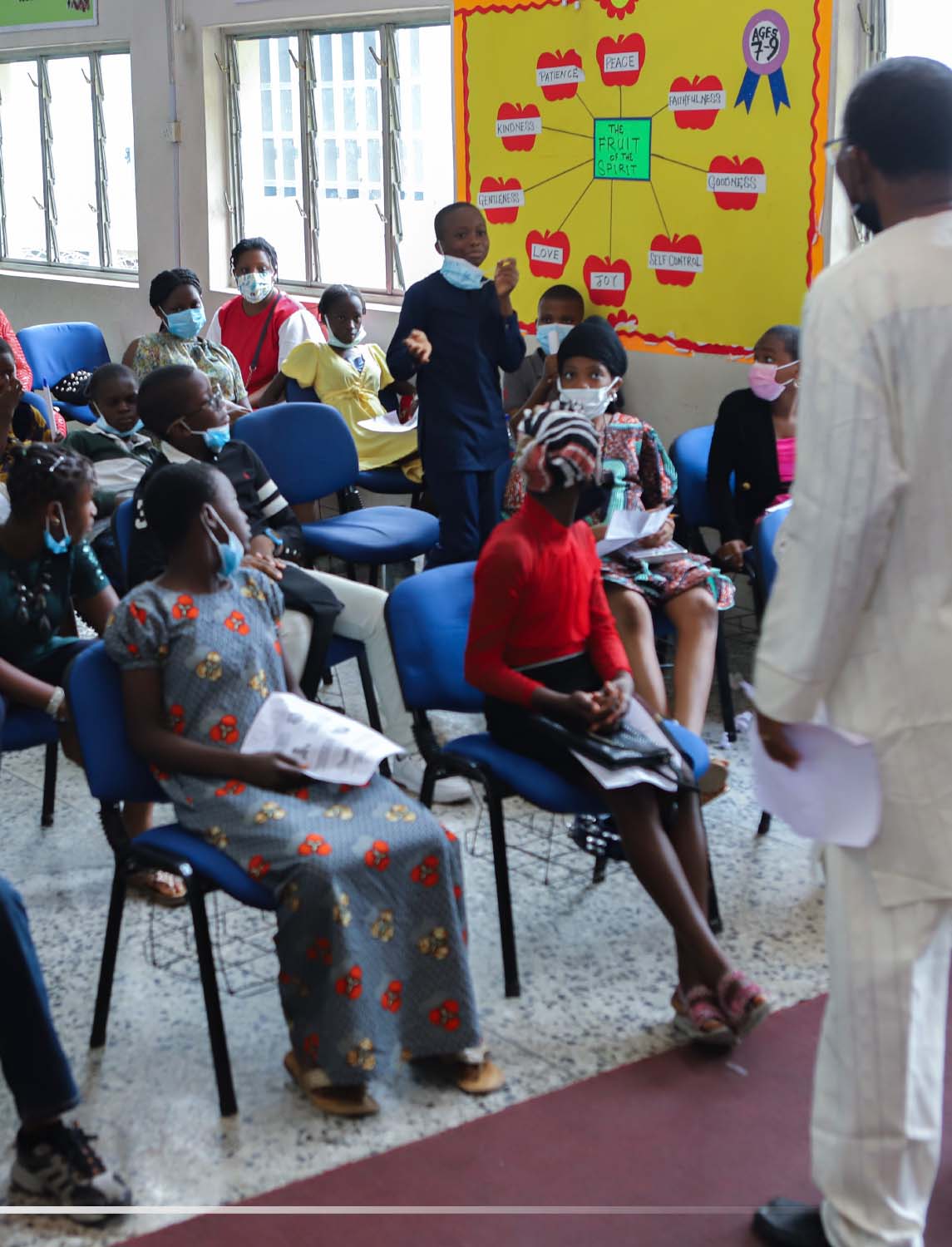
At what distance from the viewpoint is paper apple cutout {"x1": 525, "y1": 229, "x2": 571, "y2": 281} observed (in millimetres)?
5742

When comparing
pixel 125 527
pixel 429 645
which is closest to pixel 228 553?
pixel 429 645

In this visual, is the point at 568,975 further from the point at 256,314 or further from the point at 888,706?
the point at 256,314

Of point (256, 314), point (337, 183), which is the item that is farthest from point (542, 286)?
point (337, 183)

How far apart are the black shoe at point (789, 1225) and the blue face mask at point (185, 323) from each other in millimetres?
3843

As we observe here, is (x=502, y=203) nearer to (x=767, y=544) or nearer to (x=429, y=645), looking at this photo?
(x=767, y=544)

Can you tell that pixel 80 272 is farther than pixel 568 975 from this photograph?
Yes

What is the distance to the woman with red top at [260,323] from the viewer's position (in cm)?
598

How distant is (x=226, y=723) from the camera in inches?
102

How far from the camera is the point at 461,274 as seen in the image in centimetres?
478

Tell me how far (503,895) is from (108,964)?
0.74 m

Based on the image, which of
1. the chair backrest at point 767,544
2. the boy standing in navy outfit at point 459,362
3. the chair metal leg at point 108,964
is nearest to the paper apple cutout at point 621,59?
the boy standing in navy outfit at point 459,362

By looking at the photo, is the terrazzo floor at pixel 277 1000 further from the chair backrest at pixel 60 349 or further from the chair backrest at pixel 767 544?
the chair backrest at pixel 60 349

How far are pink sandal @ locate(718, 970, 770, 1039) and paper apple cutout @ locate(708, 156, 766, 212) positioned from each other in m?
3.22

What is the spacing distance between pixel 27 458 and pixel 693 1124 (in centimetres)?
189
